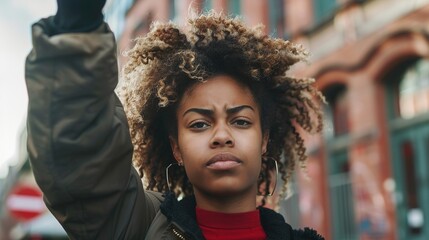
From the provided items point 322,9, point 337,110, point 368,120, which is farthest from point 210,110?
point 322,9

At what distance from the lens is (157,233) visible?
7.85 ft

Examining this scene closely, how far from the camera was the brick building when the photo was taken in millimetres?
10430

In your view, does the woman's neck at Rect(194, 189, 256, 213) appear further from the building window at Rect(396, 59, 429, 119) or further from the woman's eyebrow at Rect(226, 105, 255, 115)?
the building window at Rect(396, 59, 429, 119)

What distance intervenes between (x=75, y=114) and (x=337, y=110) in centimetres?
1114

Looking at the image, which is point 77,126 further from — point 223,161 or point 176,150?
point 176,150

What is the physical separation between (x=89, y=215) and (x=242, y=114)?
2.41ft

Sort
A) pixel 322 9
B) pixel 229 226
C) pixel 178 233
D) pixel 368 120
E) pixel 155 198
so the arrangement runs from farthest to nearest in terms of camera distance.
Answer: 1. pixel 322 9
2. pixel 368 120
3. pixel 155 198
4. pixel 229 226
5. pixel 178 233

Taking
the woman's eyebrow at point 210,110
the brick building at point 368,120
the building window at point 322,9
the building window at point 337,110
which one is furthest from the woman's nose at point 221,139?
the building window at point 322,9

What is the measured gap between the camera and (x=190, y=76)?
104 inches

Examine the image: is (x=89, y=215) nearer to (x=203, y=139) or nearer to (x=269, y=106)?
(x=203, y=139)

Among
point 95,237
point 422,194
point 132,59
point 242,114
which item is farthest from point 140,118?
point 422,194

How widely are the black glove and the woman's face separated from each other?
2.38ft

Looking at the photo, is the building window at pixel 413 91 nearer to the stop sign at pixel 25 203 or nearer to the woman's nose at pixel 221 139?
the stop sign at pixel 25 203

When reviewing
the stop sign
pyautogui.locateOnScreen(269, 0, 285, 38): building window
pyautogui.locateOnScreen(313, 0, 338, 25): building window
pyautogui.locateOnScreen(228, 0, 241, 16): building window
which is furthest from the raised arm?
pyautogui.locateOnScreen(228, 0, 241, 16): building window
